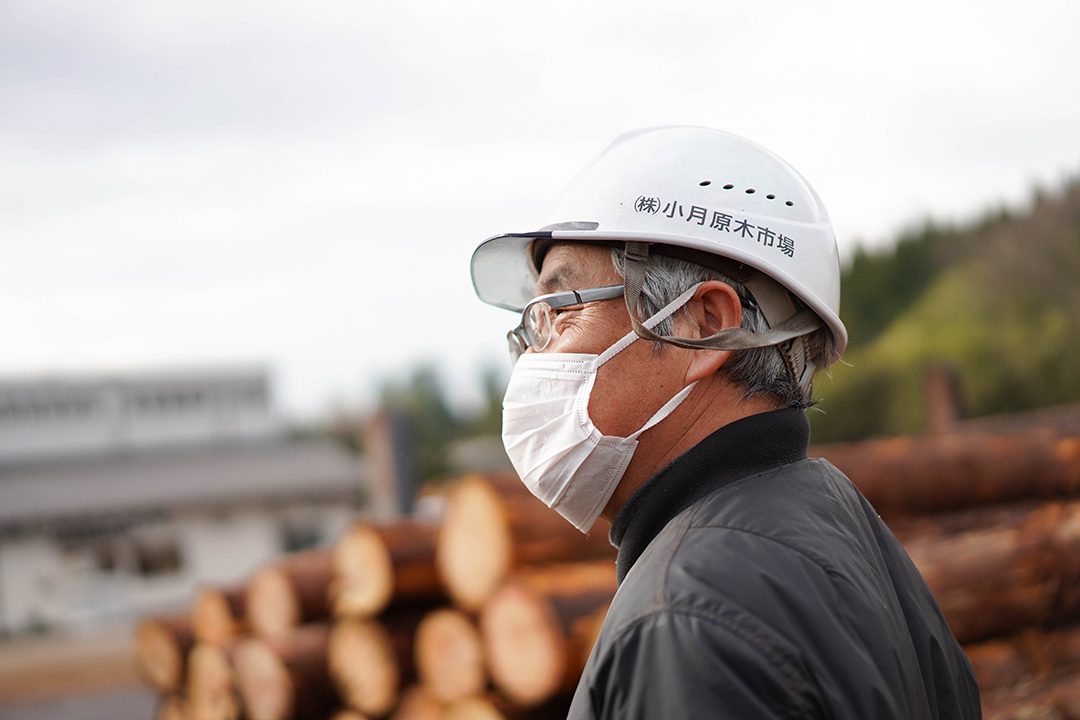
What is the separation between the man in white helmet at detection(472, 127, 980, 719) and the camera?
1.24 metres

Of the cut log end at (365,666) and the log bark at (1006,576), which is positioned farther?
the cut log end at (365,666)

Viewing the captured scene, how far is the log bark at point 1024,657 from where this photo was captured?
4219 millimetres

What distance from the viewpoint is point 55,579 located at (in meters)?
20.0

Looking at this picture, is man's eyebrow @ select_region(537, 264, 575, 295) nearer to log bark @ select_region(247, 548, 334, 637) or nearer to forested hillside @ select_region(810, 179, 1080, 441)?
log bark @ select_region(247, 548, 334, 637)

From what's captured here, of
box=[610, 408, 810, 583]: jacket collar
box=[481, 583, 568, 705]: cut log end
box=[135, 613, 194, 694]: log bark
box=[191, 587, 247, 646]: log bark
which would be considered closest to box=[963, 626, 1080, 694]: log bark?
box=[481, 583, 568, 705]: cut log end

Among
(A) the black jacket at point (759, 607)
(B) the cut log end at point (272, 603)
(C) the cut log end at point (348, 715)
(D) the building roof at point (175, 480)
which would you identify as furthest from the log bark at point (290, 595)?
(D) the building roof at point (175, 480)

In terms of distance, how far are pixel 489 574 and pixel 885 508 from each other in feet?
10.4

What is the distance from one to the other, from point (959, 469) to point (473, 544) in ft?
12.7

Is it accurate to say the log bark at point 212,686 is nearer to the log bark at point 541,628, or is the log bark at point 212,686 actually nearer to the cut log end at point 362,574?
the cut log end at point 362,574

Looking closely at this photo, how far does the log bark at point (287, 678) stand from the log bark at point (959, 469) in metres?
3.51

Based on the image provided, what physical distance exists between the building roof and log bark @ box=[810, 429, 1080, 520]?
1738 cm

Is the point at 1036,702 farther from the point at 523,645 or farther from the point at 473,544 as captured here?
the point at 473,544

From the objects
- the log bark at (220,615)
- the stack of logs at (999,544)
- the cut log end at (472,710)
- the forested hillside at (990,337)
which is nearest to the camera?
the cut log end at (472,710)

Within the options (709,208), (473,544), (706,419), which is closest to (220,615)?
(473,544)
